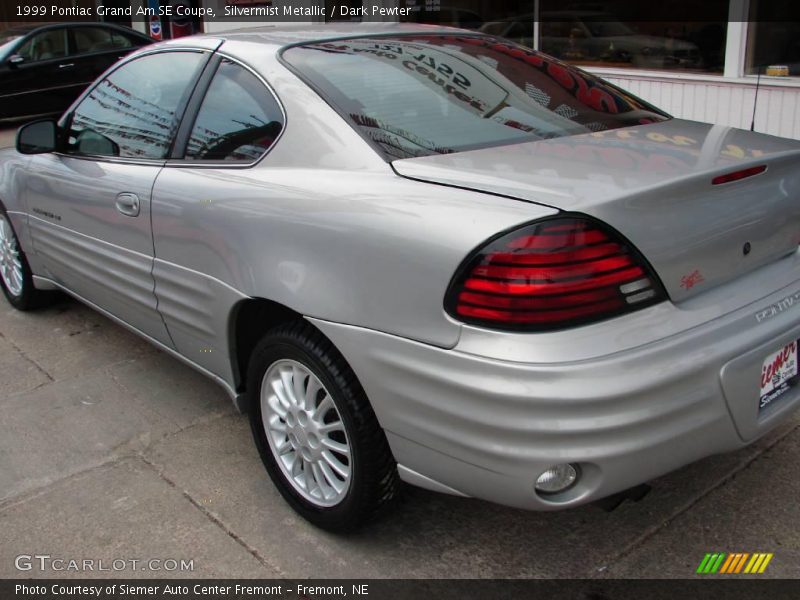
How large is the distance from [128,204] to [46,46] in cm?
977

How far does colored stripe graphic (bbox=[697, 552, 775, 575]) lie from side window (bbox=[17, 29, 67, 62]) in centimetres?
1153

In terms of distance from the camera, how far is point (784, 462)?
300 cm

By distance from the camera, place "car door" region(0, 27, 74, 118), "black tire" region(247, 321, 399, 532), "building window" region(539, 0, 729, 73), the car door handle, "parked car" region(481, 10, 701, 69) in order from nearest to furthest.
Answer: "black tire" region(247, 321, 399, 532) → the car door handle → "building window" region(539, 0, 729, 73) → "parked car" region(481, 10, 701, 69) → "car door" region(0, 27, 74, 118)

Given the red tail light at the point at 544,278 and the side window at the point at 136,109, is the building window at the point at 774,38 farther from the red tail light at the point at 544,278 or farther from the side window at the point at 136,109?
the red tail light at the point at 544,278

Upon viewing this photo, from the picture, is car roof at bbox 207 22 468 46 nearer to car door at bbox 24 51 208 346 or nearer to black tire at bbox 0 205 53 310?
car door at bbox 24 51 208 346

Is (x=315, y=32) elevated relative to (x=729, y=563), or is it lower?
elevated

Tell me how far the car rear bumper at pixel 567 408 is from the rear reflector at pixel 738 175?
0.36 metres

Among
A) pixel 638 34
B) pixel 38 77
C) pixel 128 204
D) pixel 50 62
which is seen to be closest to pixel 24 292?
pixel 128 204

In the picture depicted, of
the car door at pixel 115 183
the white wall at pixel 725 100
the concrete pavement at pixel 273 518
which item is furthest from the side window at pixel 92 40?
the concrete pavement at pixel 273 518

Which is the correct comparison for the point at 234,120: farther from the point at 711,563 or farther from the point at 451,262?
the point at 711,563

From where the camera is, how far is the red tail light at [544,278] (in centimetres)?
204

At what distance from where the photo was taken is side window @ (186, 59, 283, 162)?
110 inches

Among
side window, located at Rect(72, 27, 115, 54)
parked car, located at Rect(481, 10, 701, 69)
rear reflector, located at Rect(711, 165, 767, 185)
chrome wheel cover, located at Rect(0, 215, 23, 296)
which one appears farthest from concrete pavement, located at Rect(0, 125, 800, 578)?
side window, located at Rect(72, 27, 115, 54)

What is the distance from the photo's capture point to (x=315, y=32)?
3.25m
